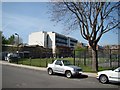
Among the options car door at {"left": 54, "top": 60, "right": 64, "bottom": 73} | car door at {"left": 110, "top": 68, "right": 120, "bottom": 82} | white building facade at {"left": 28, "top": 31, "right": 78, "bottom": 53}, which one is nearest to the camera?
car door at {"left": 110, "top": 68, "right": 120, "bottom": 82}

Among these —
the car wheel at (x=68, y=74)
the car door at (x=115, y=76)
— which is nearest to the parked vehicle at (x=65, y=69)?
the car wheel at (x=68, y=74)

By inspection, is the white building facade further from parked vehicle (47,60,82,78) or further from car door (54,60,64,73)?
car door (54,60,64,73)

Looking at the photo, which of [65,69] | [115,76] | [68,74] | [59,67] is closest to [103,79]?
[115,76]

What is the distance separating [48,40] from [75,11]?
111791 millimetres

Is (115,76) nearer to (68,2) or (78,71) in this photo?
(78,71)

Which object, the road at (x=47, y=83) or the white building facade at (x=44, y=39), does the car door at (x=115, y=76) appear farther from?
the white building facade at (x=44, y=39)

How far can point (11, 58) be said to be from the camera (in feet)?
140

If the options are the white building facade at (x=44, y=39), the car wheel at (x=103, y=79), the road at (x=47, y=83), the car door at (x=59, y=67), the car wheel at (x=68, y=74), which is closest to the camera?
the road at (x=47, y=83)

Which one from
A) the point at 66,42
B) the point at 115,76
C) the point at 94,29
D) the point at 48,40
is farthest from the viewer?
the point at 66,42

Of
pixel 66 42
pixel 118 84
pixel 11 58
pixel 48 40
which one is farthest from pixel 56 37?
pixel 118 84

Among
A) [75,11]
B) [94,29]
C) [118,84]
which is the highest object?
[75,11]

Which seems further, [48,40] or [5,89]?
[48,40]

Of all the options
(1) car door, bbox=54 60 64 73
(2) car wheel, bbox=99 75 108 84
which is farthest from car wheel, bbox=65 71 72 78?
(2) car wheel, bbox=99 75 108 84

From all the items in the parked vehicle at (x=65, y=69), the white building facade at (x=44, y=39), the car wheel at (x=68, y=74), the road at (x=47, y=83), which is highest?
the white building facade at (x=44, y=39)
